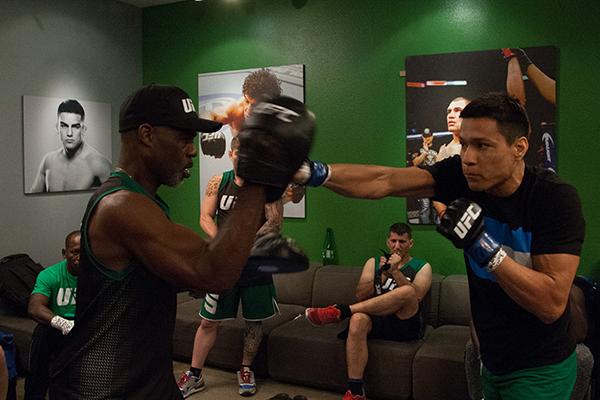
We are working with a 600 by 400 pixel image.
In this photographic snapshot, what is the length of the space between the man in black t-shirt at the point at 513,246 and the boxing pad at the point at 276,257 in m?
0.33

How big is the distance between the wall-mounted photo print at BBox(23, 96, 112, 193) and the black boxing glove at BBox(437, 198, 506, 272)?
4.41 m

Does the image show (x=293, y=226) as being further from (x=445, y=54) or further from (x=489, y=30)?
(x=489, y=30)

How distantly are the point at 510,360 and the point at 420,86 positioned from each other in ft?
10.7

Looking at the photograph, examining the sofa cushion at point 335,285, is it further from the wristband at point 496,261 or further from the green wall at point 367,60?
the wristband at point 496,261

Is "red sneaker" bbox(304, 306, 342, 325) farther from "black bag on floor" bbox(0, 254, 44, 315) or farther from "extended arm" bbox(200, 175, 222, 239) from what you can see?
"black bag on floor" bbox(0, 254, 44, 315)

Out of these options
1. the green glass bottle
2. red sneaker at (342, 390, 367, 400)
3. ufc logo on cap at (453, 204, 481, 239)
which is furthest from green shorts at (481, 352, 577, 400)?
the green glass bottle

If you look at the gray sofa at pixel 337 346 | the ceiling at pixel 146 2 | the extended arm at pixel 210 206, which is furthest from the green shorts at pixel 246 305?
the ceiling at pixel 146 2

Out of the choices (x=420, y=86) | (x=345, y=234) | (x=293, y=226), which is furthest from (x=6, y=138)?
(x=420, y=86)

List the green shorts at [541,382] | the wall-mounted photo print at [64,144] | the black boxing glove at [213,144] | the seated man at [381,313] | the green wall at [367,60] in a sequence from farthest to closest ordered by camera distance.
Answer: the black boxing glove at [213,144] < the wall-mounted photo print at [64,144] < the green wall at [367,60] < the seated man at [381,313] < the green shorts at [541,382]

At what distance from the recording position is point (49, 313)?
3.64 metres

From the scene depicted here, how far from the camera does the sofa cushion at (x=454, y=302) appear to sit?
4.50 meters

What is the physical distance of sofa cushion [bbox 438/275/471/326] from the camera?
4.50 metres

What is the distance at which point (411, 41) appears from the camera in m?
5.03

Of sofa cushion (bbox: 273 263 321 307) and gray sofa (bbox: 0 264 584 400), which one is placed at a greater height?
sofa cushion (bbox: 273 263 321 307)
